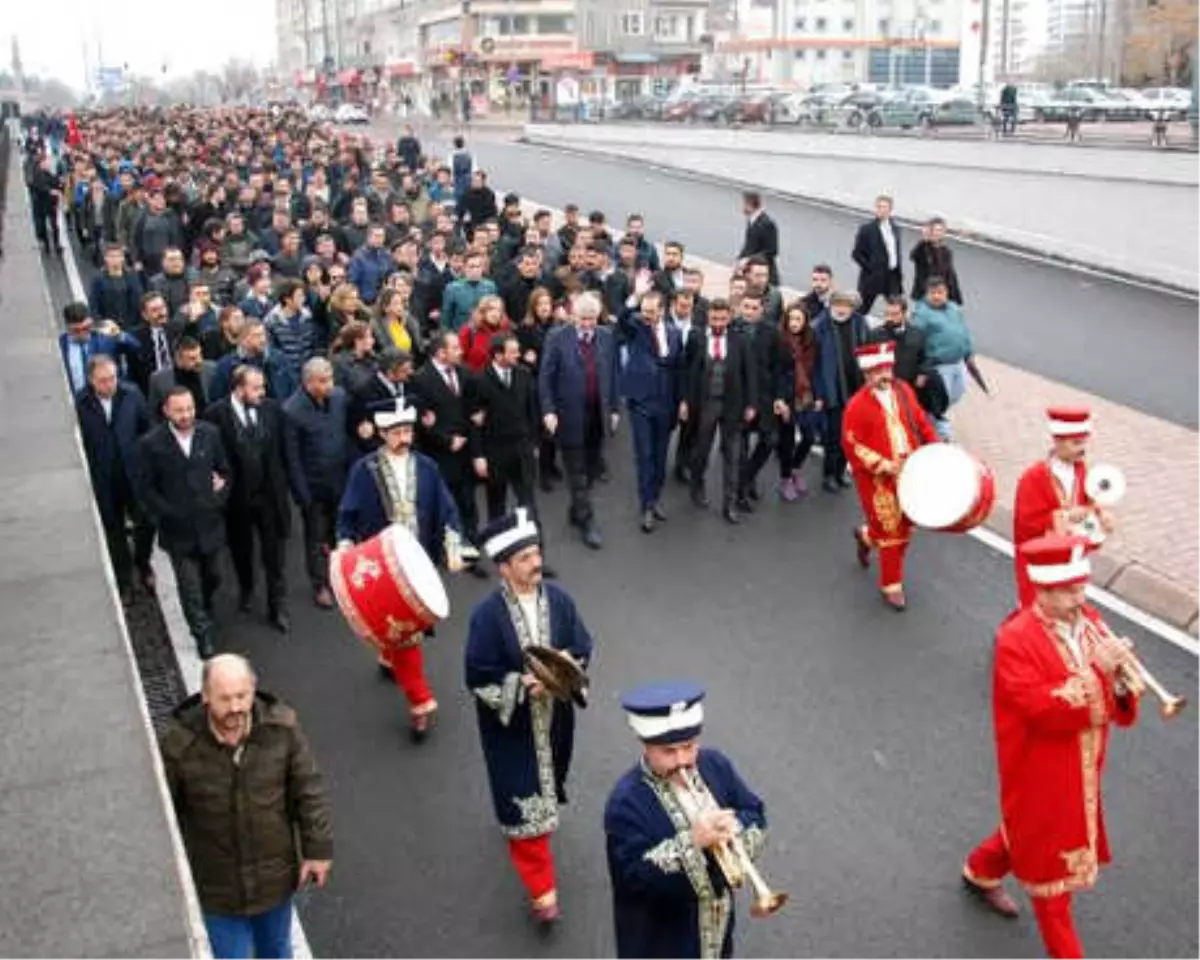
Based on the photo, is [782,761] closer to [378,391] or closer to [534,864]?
[534,864]

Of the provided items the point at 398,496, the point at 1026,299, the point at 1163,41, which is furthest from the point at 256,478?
the point at 1163,41

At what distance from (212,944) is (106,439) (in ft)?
15.8

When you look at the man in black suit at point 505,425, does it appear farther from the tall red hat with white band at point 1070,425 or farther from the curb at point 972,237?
the curb at point 972,237

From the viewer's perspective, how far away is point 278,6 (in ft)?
570

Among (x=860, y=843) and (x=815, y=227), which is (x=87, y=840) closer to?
(x=860, y=843)

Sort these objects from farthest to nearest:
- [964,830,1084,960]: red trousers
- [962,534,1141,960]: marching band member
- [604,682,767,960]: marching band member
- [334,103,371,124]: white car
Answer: [334,103,371,124]: white car < [964,830,1084,960]: red trousers < [962,534,1141,960]: marching band member < [604,682,767,960]: marching band member

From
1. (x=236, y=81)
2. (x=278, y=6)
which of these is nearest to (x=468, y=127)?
(x=236, y=81)

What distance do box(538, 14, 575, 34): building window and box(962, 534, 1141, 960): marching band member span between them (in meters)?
94.0

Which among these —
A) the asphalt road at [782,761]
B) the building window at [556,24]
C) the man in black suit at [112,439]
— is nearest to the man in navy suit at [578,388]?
the asphalt road at [782,761]

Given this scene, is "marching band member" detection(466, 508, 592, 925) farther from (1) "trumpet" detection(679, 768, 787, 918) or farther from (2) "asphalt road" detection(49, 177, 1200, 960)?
(1) "trumpet" detection(679, 768, 787, 918)

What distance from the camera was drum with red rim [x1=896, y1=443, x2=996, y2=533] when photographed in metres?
8.14

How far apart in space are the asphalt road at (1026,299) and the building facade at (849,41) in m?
78.5

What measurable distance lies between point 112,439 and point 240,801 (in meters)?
4.85

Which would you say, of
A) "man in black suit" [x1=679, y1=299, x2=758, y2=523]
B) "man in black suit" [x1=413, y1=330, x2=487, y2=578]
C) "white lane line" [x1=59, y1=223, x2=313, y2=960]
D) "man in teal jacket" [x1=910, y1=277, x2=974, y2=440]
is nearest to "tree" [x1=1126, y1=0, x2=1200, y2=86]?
"man in teal jacket" [x1=910, y1=277, x2=974, y2=440]
